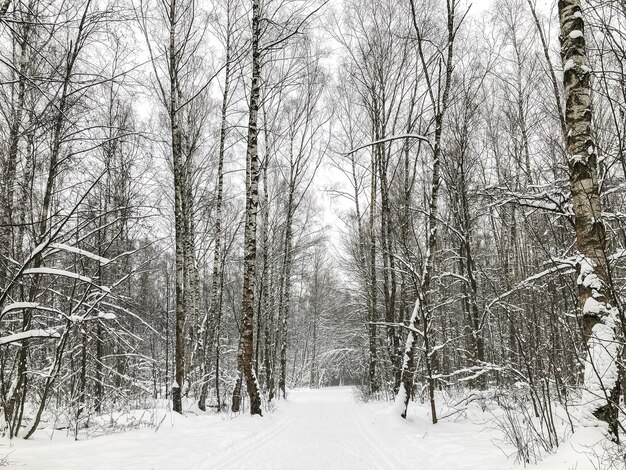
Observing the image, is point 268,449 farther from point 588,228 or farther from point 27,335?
point 588,228

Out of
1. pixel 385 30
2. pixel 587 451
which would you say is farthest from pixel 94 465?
pixel 385 30

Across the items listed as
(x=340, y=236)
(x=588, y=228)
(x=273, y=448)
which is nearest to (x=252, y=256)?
(x=273, y=448)

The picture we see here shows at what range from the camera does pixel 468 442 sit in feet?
19.2

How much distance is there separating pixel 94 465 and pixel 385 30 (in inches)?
561

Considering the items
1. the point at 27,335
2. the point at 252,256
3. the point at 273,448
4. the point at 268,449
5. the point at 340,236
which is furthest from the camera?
the point at 340,236

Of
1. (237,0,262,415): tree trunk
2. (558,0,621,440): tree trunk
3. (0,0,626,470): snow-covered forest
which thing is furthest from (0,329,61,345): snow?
(237,0,262,415): tree trunk

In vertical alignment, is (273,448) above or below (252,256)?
below

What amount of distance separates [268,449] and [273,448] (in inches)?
5.7

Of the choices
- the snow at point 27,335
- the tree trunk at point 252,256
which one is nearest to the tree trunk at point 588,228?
the snow at point 27,335

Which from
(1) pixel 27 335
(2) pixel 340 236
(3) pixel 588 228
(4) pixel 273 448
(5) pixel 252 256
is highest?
(2) pixel 340 236

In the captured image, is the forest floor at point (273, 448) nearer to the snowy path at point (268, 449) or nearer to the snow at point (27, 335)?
the snowy path at point (268, 449)

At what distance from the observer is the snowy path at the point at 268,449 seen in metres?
4.52

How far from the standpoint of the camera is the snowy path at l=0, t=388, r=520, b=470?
4.52 m

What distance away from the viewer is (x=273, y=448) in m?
6.51
